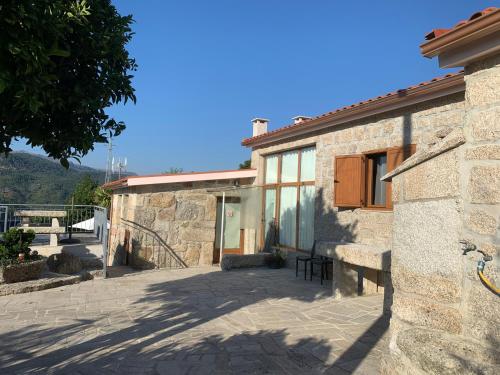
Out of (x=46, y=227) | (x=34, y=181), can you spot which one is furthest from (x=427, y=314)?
(x=34, y=181)

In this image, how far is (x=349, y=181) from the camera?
26.6 feet

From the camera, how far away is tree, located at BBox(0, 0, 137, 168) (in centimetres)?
277

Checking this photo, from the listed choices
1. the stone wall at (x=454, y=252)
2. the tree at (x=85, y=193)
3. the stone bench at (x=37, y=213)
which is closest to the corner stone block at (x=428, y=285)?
the stone wall at (x=454, y=252)

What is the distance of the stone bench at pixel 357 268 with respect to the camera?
5.65 meters

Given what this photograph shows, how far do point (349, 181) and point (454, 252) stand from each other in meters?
5.16

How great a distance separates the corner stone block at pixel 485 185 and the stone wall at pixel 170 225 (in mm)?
8333

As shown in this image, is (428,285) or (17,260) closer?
(428,285)

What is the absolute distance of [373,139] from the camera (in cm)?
779

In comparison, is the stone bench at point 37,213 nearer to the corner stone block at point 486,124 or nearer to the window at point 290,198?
the window at point 290,198

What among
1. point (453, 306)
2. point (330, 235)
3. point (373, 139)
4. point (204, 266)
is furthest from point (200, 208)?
point (453, 306)

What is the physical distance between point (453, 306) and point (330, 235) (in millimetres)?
5739

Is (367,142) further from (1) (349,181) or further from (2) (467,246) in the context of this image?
(2) (467,246)

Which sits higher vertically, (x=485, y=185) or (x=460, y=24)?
(x=460, y=24)

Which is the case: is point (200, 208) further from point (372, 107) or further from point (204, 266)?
point (372, 107)
